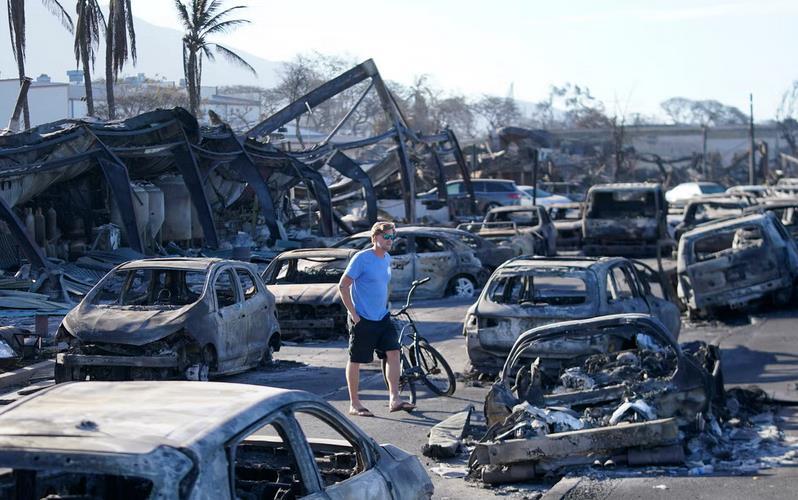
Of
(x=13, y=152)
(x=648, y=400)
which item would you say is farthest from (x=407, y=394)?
(x=13, y=152)

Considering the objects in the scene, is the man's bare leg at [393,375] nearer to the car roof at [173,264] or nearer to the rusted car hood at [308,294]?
the car roof at [173,264]

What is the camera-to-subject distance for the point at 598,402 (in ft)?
30.9

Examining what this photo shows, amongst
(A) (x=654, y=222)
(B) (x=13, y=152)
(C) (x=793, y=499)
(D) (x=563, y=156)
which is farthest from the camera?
(D) (x=563, y=156)

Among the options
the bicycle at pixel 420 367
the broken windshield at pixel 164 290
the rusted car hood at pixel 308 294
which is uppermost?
the broken windshield at pixel 164 290

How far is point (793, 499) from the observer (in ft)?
25.6

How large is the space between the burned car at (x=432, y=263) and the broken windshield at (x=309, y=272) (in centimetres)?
388

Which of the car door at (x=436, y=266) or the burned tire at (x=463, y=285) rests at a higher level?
the car door at (x=436, y=266)

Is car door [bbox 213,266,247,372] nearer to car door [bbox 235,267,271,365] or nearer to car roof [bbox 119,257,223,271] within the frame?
car door [bbox 235,267,271,365]

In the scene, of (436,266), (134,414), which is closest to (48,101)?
(436,266)

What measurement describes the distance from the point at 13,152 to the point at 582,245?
1647 cm

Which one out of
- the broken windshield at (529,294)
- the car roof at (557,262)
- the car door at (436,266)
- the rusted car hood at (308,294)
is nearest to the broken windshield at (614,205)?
the car door at (436,266)

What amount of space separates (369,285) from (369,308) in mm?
222

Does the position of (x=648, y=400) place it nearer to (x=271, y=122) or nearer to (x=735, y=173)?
(x=271, y=122)

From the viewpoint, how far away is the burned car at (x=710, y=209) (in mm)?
26844
